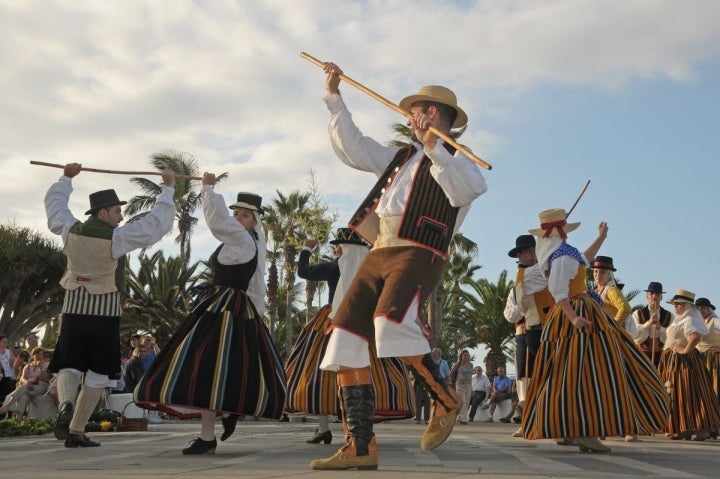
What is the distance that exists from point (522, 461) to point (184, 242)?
37.2 meters

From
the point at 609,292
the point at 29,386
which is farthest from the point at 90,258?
the point at 29,386

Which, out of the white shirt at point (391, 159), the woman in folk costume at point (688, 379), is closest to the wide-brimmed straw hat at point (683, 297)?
the woman in folk costume at point (688, 379)

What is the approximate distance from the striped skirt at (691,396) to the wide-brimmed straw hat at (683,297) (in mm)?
602

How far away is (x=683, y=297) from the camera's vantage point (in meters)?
11.2

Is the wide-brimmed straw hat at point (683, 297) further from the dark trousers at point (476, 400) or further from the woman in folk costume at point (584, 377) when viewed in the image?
the dark trousers at point (476, 400)

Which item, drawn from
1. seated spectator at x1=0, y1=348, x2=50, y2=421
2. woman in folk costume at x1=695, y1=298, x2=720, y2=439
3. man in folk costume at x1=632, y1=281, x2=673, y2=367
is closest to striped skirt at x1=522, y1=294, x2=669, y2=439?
man in folk costume at x1=632, y1=281, x2=673, y2=367

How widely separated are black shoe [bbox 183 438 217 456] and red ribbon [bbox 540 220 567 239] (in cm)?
312

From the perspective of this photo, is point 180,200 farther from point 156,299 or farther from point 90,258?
point 90,258

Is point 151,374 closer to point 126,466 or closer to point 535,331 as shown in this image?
point 126,466

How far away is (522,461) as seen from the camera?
5367 millimetres

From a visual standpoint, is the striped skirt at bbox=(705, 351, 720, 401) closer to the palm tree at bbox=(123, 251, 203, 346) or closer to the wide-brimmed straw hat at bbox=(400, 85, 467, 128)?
the wide-brimmed straw hat at bbox=(400, 85, 467, 128)

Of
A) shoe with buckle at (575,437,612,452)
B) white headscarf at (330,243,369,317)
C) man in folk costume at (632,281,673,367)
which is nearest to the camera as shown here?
shoe with buckle at (575,437,612,452)

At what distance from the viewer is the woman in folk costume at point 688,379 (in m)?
10.9

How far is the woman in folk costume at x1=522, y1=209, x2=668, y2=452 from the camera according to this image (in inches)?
254
